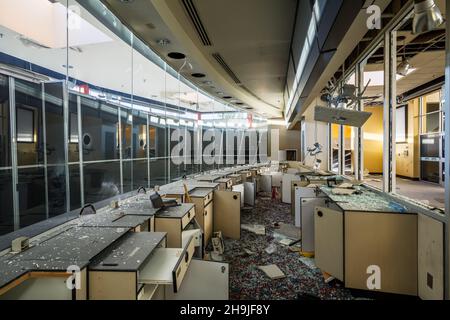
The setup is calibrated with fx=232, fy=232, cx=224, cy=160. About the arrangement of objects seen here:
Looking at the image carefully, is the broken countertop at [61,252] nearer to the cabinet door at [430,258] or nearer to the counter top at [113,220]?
the counter top at [113,220]

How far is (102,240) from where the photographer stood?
154 cm

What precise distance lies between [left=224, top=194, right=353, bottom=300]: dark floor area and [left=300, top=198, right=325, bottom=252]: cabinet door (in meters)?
0.18

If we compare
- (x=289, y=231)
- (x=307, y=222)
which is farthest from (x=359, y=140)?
(x=289, y=231)

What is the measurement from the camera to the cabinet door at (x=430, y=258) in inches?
68.6

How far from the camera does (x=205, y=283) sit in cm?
178

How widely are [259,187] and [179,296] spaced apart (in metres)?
6.12

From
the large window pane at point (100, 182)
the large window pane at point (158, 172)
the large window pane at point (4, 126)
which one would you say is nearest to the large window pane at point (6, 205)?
the large window pane at point (4, 126)

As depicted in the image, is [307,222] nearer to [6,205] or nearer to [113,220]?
[113,220]

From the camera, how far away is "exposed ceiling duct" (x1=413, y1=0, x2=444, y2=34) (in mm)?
1624

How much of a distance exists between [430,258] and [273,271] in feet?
4.97

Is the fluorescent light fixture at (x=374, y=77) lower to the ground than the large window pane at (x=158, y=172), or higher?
higher

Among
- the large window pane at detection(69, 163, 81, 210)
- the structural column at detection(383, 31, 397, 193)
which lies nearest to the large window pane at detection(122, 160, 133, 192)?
the large window pane at detection(69, 163, 81, 210)

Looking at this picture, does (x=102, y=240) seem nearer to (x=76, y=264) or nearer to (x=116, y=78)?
(x=76, y=264)

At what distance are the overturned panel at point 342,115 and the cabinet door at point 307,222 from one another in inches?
44.6
